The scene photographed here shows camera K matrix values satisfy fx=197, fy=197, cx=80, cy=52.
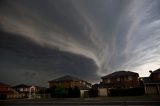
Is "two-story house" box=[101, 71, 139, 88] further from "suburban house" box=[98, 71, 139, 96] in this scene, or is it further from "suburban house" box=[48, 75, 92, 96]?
"suburban house" box=[48, 75, 92, 96]

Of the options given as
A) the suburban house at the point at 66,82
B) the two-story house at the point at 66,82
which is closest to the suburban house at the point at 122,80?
the suburban house at the point at 66,82

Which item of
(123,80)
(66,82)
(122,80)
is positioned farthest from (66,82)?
(123,80)

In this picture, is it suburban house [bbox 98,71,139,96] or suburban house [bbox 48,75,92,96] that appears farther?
suburban house [bbox 48,75,92,96]

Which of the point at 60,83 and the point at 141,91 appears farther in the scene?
the point at 60,83

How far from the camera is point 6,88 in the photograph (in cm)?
5972

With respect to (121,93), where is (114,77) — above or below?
above

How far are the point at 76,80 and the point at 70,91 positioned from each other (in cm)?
2194

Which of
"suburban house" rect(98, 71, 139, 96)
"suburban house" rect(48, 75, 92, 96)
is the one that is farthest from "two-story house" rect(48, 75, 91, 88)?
"suburban house" rect(98, 71, 139, 96)

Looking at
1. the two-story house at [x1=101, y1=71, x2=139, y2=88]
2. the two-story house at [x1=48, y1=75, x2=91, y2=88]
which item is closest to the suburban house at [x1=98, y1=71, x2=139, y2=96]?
the two-story house at [x1=101, y1=71, x2=139, y2=88]

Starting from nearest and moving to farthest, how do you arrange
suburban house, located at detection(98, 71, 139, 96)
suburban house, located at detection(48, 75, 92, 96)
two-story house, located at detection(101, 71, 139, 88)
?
suburban house, located at detection(98, 71, 139, 96) < two-story house, located at detection(101, 71, 139, 88) < suburban house, located at detection(48, 75, 92, 96)

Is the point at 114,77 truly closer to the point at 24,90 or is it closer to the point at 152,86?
the point at 152,86

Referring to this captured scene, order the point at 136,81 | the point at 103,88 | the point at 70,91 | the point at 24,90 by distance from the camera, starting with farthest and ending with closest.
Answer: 1. the point at 24,90
2. the point at 136,81
3. the point at 103,88
4. the point at 70,91

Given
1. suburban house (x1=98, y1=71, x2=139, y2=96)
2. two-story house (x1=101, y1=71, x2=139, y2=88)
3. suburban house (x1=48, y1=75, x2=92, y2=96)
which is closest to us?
suburban house (x1=98, y1=71, x2=139, y2=96)

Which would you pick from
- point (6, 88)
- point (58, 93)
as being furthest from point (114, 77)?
point (6, 88)
